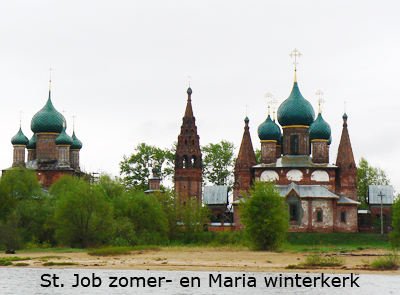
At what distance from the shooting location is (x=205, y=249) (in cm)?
4603

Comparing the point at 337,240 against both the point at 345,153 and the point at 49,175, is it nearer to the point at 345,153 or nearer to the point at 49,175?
the point at 345,153

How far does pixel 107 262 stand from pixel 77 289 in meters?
7.91

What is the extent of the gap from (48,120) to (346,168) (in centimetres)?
2452

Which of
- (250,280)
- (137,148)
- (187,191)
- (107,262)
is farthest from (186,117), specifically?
(250,280)

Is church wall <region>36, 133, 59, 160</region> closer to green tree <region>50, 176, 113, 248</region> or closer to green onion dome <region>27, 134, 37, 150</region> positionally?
green onion dome <region>27, 134, 37, 150</region>

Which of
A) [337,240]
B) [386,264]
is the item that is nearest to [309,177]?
[337,240]

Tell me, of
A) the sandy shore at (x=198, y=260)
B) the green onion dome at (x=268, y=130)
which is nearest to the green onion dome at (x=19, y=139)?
the green onion dome at (x=268, y=130)

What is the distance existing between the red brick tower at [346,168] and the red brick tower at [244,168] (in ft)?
22.4

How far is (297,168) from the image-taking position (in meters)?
61.9

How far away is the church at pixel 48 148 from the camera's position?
217 feet

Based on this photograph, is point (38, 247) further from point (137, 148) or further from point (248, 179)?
point (137, 148)

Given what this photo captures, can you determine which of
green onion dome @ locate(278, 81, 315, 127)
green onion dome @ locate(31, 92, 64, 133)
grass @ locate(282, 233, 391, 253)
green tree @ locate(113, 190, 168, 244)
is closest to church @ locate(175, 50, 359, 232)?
green onion dome @ locate(278, 81, 315, 127)

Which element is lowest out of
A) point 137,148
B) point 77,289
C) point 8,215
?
point 77,289

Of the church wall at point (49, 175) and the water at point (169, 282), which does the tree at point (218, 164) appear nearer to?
the church wall at point (49, 175)
